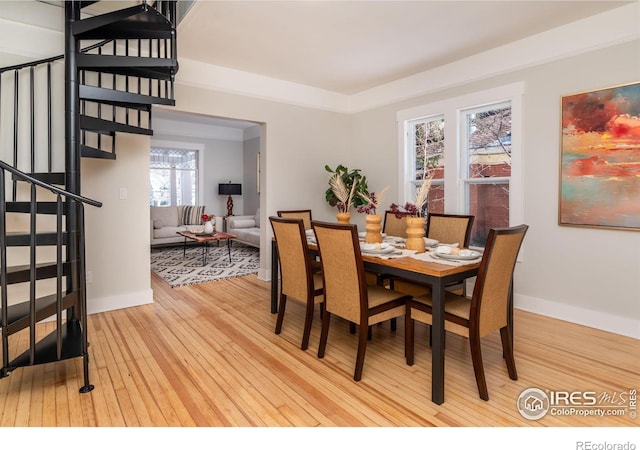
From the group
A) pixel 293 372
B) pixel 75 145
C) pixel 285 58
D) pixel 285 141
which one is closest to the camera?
pixel 293 372

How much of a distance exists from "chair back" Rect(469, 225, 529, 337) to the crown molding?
213cm

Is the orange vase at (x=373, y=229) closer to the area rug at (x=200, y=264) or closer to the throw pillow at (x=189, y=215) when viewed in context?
the area rug at (x=200, y=264)

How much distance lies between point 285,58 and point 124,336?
310cm

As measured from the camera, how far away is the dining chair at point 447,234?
284 cm

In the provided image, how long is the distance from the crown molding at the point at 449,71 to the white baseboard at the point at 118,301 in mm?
2288

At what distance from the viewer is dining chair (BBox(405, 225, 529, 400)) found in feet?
6.42

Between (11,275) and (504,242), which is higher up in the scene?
(504,242)

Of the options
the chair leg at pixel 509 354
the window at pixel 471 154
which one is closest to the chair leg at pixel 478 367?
the chair leg at pixel 509 354

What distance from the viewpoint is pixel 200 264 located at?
18.9ft

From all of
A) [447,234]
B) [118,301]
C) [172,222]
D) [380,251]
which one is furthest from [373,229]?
[172,222]

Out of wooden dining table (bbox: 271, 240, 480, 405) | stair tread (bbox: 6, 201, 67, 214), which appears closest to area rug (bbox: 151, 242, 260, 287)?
stair tread (bbox: 6, 201, 67, 214)

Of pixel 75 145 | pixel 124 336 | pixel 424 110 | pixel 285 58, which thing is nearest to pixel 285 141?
pixel 285 58

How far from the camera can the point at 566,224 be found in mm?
3252
